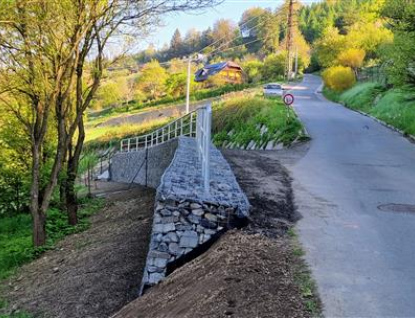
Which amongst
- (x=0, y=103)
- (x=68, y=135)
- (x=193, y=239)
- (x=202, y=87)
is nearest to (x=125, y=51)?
→ (x=68, y=135)

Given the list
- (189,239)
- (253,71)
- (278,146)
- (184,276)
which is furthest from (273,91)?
(253,71)

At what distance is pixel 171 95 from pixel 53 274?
194 ft

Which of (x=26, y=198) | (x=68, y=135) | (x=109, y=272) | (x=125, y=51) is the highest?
(x=125, y=51)

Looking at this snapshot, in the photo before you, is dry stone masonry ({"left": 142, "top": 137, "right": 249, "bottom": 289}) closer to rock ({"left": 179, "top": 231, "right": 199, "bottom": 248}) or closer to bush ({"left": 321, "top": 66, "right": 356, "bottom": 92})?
rock ({"left": 179, "top": 231, "right": 199, "bottom": 248})

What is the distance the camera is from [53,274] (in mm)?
8430

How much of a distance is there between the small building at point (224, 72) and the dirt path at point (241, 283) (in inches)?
2208

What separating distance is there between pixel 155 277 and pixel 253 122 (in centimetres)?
1703

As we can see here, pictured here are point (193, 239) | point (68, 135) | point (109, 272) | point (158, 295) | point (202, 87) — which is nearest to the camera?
point (158, 295)

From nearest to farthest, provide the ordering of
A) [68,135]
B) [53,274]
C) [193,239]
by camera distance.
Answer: [193,239]
[53,274]
[68,135]

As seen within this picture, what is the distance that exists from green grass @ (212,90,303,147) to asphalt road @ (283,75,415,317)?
2.92 meters

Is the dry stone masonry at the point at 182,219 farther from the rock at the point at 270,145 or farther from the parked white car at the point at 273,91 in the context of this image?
the parked white car at the point at 273,91

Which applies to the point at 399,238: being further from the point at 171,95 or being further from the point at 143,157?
the point at 171,95

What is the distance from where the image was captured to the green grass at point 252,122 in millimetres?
19531

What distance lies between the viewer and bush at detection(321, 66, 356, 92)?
37344mm
